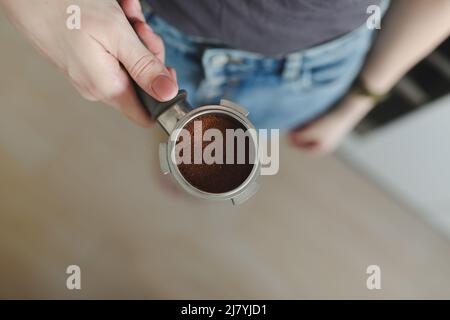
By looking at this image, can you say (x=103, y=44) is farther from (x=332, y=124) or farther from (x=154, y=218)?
(x=154, y=218)

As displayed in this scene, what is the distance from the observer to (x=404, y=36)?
1.87 ft

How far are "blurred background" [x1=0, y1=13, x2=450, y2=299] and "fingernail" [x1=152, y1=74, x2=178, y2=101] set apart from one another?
23.2 inches

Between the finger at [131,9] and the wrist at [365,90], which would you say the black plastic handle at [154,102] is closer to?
the finger at [131,9]

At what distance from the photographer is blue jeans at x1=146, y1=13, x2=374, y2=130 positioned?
22.1 inches

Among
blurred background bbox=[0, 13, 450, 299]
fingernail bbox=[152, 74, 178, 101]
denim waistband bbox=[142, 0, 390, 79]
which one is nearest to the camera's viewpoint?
fingernail bbox=[152, 74, 178, 101]

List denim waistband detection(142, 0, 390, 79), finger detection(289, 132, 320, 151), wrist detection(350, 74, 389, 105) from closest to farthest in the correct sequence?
1. denim waistband detection(142, 0, 390, 79)
2. wrist detection(350, 74, 389, 105)
3. finger detection(289, 132, 320, 151)

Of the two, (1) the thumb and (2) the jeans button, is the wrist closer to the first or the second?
(2) the jeans button

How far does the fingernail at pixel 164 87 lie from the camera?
0.43 metres

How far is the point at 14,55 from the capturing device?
995 mm

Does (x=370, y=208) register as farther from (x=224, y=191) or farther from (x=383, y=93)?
(x=224, y=191)

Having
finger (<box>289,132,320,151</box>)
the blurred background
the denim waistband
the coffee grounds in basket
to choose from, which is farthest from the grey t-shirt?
the blurred background

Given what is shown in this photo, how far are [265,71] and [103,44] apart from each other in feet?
0.74
